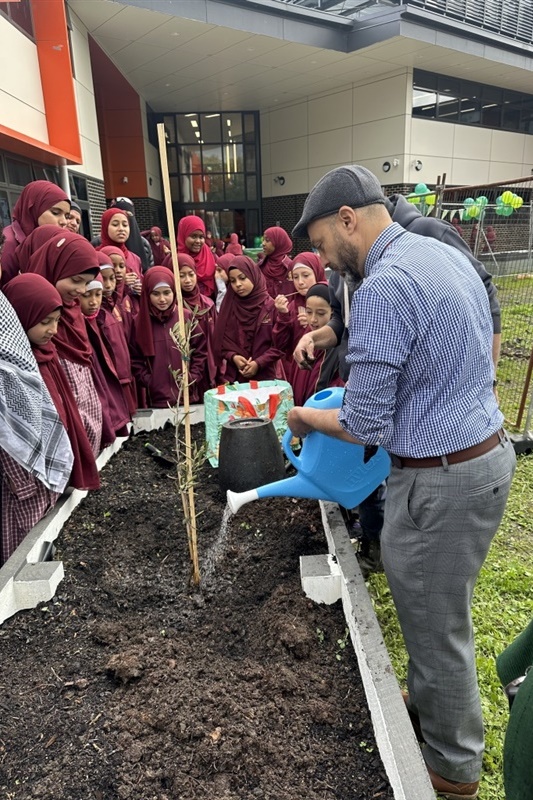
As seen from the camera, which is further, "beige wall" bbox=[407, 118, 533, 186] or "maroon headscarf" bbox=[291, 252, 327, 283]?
"beige wall" bbox=[407, 118, 533, 186]

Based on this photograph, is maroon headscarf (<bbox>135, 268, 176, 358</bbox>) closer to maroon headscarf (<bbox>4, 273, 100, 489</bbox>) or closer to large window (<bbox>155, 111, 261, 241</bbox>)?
maroon headscarf (<bbox>4, 273, 100, 489</bbox>)

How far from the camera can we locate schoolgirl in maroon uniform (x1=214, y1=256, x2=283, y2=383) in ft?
14.5

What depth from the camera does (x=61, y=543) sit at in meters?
2.69

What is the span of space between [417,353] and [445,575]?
614mm

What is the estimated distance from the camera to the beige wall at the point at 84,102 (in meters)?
9.53

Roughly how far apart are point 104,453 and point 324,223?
8.60ft

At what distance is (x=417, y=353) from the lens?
138cm

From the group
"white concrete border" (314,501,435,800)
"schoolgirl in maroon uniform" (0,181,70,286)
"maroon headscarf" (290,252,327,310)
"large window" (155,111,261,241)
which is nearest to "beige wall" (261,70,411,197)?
"large window" (155,111,261,241)

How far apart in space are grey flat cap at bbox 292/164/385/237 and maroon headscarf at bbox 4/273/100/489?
152cm

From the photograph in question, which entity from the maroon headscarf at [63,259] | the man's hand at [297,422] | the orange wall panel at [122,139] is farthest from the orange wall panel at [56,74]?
the man's hand at [297,422]

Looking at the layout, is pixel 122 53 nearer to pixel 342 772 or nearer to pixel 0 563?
pixel 0 563

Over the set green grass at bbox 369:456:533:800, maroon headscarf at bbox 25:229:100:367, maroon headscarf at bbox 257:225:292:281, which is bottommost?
green grass at bbox 369:456:533:800

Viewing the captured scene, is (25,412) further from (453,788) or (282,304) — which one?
(282,304)

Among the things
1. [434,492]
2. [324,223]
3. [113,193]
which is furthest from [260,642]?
[113,193]
